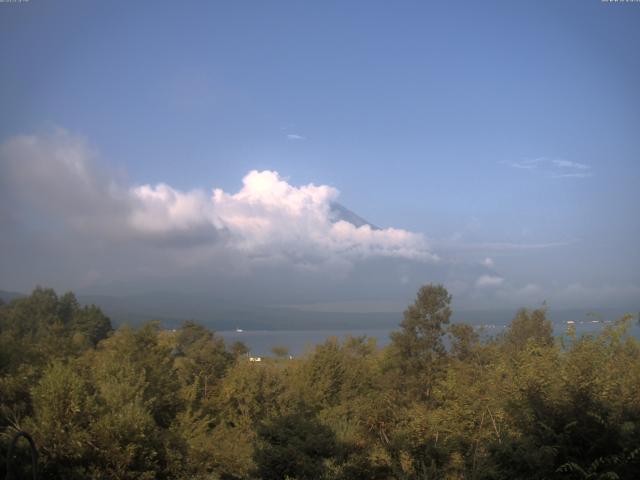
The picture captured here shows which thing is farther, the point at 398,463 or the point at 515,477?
the point at 398,463

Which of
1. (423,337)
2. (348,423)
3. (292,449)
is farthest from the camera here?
(423,337)

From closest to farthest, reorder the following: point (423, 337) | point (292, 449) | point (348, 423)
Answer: point (292, 449) < point (348, 423) < point (423, 337)

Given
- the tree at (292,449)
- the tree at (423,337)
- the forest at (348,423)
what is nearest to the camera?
the forest at (348,423)

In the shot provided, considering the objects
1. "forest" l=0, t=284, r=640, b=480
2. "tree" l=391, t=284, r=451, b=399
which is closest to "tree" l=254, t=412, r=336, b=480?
"forest" l=0, t=284, r=640, b=480

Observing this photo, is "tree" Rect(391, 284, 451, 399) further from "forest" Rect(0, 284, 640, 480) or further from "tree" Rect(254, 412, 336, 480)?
"tree" Rect(254, 412, 336, 480)

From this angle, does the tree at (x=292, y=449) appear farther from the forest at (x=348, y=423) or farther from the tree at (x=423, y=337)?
the tree at (x=423, y=337)

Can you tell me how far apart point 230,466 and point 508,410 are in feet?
29.6

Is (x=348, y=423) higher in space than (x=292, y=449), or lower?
lower

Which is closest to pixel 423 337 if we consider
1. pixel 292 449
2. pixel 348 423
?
pixel 348 423

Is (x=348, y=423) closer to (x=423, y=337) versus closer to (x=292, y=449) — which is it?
(x=292, y=449)

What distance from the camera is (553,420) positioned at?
8.92m

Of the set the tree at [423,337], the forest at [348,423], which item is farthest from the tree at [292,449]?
the tree at [423,337]

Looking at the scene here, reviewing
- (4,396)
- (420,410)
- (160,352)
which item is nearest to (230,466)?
(420,410)

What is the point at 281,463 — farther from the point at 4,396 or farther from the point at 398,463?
the point at 4,396
